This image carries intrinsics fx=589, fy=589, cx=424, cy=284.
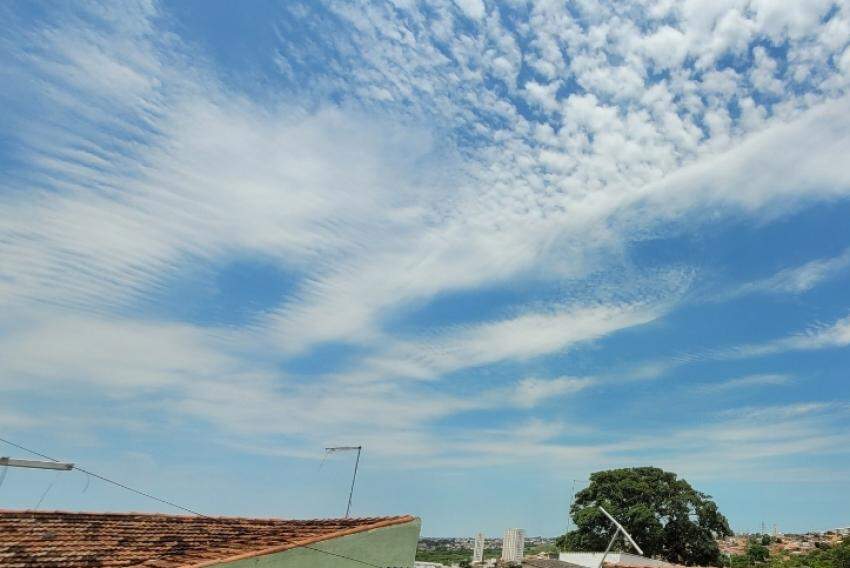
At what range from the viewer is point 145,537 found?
1176 centimetres

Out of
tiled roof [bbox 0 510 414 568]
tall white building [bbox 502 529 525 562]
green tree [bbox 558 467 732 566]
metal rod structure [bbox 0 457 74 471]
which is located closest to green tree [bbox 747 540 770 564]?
green tree [bbox 558 467 732 566]

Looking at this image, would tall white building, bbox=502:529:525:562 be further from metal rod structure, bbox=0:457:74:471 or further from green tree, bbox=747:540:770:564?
metal rod structure, bbox=0:457:74:471

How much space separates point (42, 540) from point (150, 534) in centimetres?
189

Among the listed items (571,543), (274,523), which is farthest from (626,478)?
(274,523)

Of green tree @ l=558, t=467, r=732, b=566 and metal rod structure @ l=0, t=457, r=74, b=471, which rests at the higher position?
green tree @ l=558, t=467, r=732, b=566

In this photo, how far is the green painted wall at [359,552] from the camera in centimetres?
1009

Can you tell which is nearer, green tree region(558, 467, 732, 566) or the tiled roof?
the tiled roof

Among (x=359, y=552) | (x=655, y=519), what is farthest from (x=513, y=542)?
(x=359, y=552)

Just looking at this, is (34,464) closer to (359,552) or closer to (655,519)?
(359,552)

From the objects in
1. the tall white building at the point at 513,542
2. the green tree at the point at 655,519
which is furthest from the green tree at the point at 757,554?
the tall white building at the point at 513,542

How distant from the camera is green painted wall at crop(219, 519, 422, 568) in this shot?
33.1ft

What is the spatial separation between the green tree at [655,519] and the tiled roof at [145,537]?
1395 inches

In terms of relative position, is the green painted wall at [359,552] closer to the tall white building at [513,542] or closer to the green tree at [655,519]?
the green tree at [655,519]

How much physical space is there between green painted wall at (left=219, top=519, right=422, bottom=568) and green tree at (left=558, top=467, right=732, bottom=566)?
3495cm
